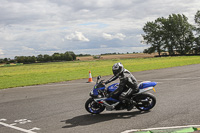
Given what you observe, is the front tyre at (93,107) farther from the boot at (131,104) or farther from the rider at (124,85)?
the boot at (131,104)

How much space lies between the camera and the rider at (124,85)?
6902 mm

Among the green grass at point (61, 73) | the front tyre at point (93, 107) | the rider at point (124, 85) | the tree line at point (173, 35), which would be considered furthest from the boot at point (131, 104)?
the tree line at point (173, 35)

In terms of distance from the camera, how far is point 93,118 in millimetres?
6891

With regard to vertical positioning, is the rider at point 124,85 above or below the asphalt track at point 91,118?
above

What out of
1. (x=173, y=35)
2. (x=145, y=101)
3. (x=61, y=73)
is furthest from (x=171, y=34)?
(x=145, y=101)

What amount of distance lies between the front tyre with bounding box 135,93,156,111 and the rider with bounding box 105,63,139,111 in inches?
9.9

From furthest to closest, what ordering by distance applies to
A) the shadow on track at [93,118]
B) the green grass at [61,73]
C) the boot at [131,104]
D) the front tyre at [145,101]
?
the green grass at [61,73] < the front tyre at [145,101] < the boot at [131,104] < the shadow on track at [93,118]

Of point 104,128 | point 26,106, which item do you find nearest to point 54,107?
point 26,106

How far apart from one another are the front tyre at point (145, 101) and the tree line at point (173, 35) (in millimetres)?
A: 74347

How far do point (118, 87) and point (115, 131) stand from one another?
5.53 feet

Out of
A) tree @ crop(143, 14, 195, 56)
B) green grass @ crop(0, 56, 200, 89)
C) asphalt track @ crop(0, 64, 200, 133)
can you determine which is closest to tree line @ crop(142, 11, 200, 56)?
tree @ crop(143, 14, 195, 56)

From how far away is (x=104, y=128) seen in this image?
582cm

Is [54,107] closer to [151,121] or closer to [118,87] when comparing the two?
[118,87]

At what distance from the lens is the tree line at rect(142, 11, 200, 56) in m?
77.8
